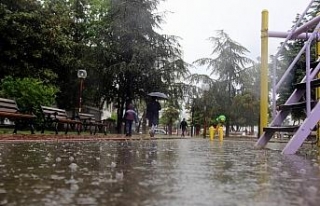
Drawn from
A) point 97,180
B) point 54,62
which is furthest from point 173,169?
point 54,62

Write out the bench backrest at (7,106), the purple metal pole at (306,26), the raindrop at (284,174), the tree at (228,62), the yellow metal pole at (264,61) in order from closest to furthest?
the raindrop at (284,174)
the purple metal pole at (306,26)
the yellow metal pole at (264,61)
the bench backrest at (7,106)
the tree at (228,62)

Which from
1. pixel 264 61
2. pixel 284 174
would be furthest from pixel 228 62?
pixel 284 174

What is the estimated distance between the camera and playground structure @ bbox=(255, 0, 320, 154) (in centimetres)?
649

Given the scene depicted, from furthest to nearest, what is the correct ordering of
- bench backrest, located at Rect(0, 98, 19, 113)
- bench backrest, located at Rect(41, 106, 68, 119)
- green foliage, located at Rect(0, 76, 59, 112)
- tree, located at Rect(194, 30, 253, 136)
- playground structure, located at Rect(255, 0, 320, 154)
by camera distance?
tree, located at Rect(194, 30, 253, 136) → green foliage, located at Rect(0, 76, 59, 112) → bench backrest, located at Rect(41, 106, 68, 119) → bench backrest, located at Rect(0, 98, 19, 113) → playground structure, located at Rect(255, 0, 320, 154)

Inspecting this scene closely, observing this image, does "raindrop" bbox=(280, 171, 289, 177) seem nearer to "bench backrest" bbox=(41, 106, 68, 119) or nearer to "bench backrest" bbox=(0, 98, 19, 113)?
"bench backrest" bbox=(0, 98, 19, 113)

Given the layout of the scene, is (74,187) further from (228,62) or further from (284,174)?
(228,62)

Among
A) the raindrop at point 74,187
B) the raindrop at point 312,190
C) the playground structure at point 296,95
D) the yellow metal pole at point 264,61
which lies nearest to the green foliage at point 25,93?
the yellow metal pole at point 264,61

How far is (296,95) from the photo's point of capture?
845cm

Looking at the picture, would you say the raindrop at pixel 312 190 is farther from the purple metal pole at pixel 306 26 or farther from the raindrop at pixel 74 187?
the purple metal pole at pixel 306 26

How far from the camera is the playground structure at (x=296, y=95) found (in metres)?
6.49

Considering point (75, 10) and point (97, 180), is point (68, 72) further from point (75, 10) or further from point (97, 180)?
point (97, 180)

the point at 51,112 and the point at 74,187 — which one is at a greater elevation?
the point at 51,112

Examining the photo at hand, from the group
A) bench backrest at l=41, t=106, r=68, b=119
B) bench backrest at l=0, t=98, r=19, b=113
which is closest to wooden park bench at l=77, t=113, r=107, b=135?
bench backrest at l=41, t=106, r=68, b=119

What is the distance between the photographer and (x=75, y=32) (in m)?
32.9
